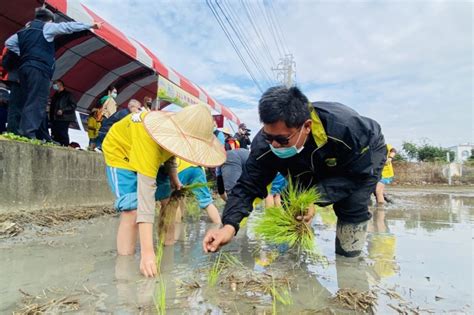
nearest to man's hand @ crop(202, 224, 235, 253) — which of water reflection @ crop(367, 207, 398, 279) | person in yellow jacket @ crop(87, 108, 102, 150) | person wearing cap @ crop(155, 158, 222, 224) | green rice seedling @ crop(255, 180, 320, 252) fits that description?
green rice seedling @ crop(255, 180, 320, 252)

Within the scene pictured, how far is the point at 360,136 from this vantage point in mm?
2410

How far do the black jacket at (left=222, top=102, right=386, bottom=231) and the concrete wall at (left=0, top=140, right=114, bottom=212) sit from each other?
2.13 meters

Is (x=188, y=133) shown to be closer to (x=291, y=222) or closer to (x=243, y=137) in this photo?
(x=291, y=222)

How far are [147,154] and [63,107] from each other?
4.00 m

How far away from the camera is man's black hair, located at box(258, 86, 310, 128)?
2068 millimetres

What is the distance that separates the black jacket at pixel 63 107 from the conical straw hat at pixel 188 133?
3888 millimetres

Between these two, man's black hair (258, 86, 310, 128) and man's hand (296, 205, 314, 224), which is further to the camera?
man's hand (296, 205, 314, 224)

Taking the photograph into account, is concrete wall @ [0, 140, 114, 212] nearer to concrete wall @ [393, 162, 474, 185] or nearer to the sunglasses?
the sunglasses

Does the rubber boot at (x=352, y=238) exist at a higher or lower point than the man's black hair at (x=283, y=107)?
lower

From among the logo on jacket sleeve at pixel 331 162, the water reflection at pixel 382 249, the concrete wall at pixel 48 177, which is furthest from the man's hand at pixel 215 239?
the concrete wall at pixel 48 177

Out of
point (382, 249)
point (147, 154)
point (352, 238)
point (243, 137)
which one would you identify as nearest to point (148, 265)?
point (147, 154)

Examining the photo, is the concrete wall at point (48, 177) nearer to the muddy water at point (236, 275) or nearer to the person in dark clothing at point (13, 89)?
the muddy water at point (236, 275)

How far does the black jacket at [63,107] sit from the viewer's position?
18.7 feet

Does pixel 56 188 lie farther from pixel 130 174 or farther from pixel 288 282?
pixel 288 282
